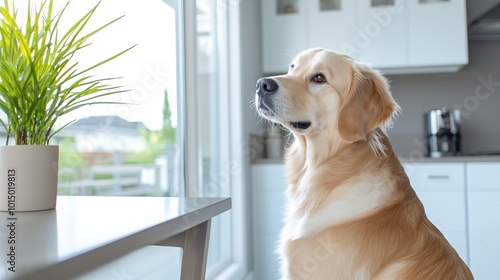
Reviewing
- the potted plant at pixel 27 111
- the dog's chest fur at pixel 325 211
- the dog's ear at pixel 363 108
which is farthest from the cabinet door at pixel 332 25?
the potted plant at pixel 27 111

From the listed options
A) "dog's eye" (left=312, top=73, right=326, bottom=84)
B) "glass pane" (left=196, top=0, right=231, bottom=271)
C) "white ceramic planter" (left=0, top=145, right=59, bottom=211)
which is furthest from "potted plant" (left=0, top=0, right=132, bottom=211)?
"glass pane" (left=196, top=0, right=231, bottom=271)

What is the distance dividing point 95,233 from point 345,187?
2.71 feet

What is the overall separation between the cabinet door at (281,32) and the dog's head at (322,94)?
6.35 feet

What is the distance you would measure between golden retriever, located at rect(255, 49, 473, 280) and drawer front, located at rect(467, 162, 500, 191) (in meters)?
1.75

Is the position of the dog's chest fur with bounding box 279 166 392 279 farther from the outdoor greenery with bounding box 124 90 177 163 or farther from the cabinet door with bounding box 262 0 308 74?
the cabinet door with bounding box 262 0 308 74

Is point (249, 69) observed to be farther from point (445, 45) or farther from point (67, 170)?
point (67, 170)

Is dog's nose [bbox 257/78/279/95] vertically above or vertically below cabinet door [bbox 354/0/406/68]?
below

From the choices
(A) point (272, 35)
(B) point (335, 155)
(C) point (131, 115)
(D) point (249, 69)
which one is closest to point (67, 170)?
(C) point (131, 115)

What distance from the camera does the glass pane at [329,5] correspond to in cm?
335

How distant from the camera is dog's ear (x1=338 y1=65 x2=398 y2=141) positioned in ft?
4.42

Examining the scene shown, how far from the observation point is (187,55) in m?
2.34

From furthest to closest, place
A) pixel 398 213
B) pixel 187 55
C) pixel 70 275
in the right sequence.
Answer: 1. pixel 187 55
2. pixel 398 213
3. pixel 70 275

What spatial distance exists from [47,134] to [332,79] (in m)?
0.87

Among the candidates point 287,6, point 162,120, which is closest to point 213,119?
point 162,120
